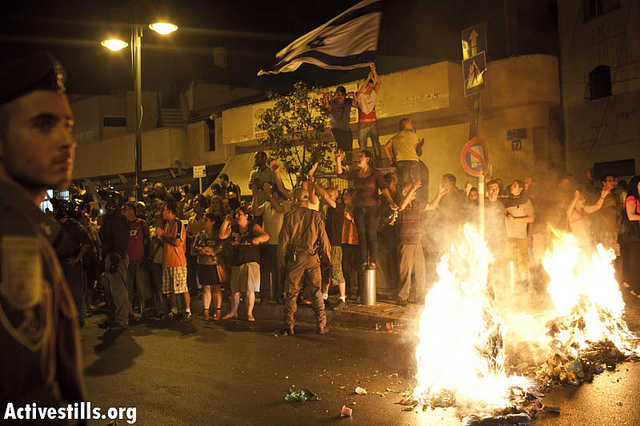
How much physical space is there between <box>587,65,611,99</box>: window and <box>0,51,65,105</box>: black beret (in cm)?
2030

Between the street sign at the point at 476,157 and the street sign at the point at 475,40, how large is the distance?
4.83 ft

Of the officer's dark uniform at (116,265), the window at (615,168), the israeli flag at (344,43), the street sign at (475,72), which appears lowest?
the officer's dark uniform at (116,265)

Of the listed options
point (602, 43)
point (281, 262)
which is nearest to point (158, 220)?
point (281, 262)

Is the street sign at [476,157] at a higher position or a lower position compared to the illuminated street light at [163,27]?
lower

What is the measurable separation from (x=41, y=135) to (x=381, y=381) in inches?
215

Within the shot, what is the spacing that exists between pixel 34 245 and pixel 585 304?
7335 mm

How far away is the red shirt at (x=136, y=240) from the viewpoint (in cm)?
1098

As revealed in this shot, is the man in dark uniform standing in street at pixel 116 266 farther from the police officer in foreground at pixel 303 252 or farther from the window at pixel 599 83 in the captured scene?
the window at pixel 599 83

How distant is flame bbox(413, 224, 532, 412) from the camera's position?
5766 mm

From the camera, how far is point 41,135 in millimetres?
1761

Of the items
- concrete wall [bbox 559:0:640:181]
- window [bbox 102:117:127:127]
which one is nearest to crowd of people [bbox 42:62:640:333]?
concrete wall [bbox 559:0:640:181]

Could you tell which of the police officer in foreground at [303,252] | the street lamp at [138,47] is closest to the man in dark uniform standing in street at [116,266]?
the police officer in foreground at [303,252]

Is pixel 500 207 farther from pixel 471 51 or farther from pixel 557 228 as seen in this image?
pixel 471 51

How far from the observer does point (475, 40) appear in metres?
9.30
